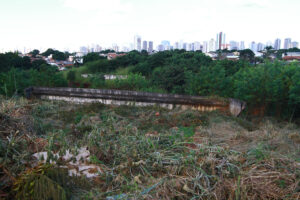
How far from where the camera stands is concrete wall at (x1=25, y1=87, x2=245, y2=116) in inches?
245

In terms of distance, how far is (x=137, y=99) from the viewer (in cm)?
694

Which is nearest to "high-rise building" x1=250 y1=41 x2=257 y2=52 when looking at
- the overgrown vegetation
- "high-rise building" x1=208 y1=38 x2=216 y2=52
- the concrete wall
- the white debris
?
"high-rise building" x1=208 y1=38 x2=216 y2=52

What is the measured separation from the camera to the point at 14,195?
198cm

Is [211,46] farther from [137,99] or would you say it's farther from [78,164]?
[78,164]

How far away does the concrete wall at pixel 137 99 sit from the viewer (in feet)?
20.4

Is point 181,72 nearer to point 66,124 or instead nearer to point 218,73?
point 218,73

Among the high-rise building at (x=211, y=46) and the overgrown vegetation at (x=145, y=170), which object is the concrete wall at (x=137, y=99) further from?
the high-rise building at (x=211, y=46)

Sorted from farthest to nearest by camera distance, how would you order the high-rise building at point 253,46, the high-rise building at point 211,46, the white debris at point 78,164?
1. the high-rise building at point 253,46
2. the high-rise building at point 211,46
3. the white debris at point 78,164

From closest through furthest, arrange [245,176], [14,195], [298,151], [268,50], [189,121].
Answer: [14,195] < [245,176] < [298,151] < [189,121] < [268,50]

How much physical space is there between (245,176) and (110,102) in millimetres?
5296

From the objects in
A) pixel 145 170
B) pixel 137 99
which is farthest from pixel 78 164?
pixel 137 99

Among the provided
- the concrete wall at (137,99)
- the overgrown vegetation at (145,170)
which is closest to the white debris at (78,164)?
the overgrown vegetation at (145,170)

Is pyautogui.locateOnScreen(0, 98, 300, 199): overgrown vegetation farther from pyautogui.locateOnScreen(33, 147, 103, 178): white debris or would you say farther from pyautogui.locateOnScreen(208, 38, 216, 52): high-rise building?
pyautogui.locateOnScreen(208, 38, 216, 52): high-rise building

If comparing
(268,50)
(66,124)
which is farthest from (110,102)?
(268,50)
